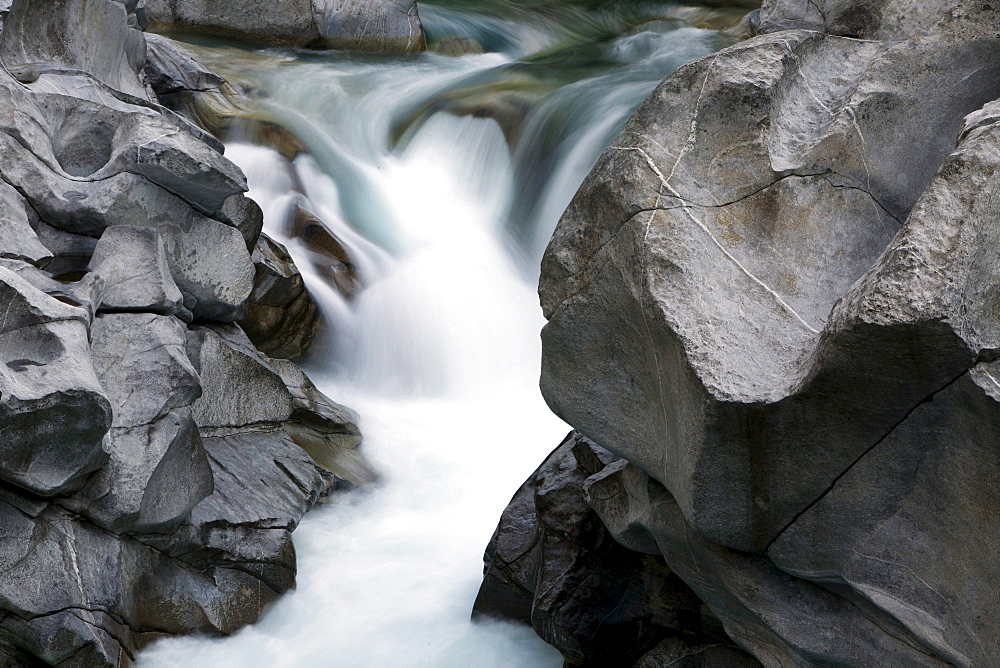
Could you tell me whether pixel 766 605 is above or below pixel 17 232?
above

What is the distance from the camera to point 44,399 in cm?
353

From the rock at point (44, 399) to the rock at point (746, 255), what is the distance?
1.85 m

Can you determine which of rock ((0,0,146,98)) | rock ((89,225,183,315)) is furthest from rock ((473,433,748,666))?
rock ((0,0,146,98))

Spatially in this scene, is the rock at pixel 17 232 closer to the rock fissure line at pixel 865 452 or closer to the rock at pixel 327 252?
the rock at pixel 327 252

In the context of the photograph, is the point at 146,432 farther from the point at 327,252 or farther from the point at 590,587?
the point at 327,252

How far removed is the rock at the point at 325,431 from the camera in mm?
5695

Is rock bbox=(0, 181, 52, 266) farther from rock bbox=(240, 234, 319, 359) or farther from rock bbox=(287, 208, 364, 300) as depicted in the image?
rock bbox=(287, 208, 364, 300)

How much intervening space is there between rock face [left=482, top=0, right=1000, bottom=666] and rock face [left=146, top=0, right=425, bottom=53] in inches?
363

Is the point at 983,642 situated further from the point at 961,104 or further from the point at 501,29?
the point at 501,29

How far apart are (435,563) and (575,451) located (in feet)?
4.52

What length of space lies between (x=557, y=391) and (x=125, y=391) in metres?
2.07

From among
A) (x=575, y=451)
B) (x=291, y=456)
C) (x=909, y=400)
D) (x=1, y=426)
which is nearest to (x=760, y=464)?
(x=909, y=400)

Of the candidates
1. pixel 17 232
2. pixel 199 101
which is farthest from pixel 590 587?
pixel 199 101

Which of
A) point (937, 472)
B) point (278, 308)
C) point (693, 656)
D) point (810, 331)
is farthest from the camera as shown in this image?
point (278, 308)
